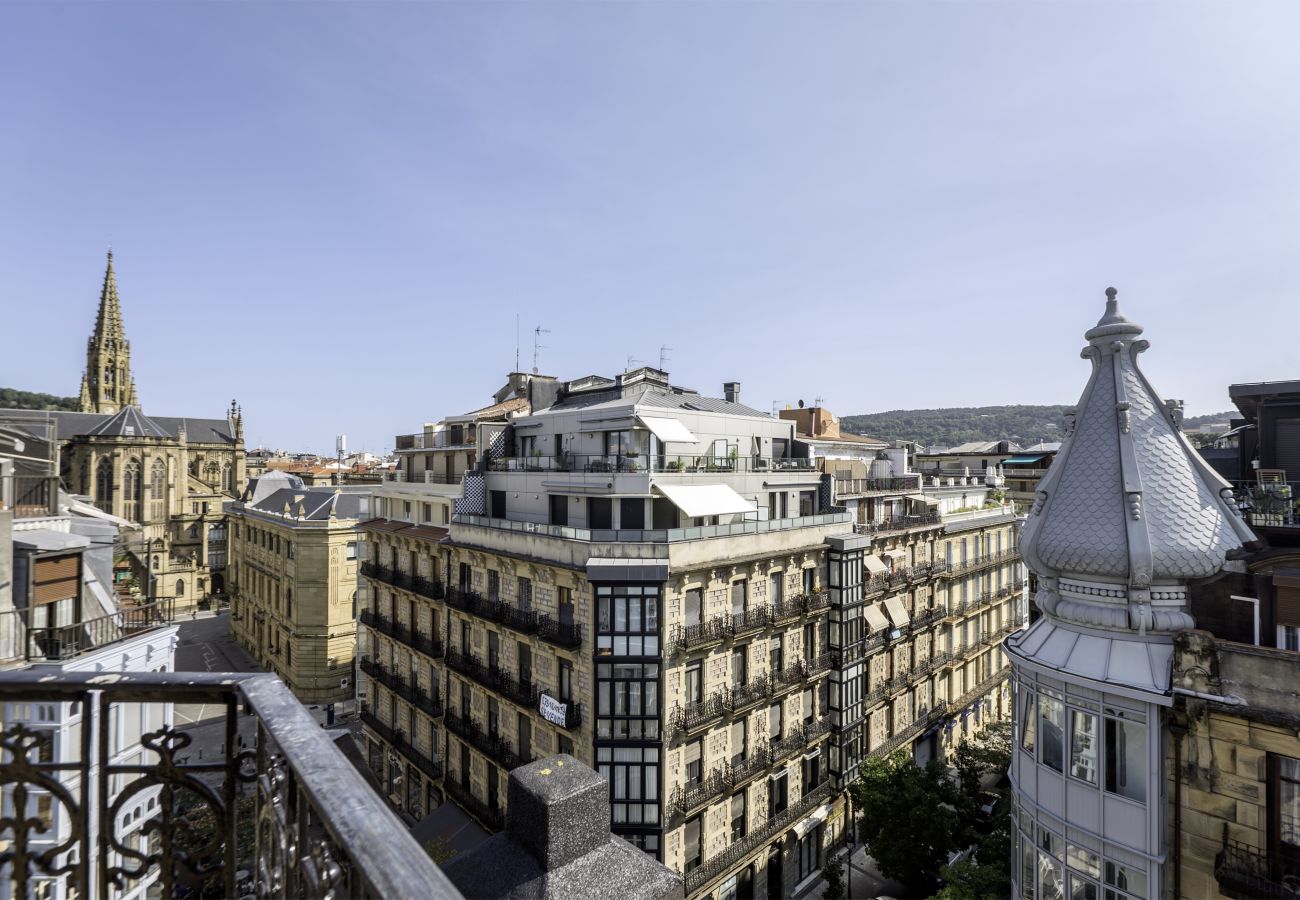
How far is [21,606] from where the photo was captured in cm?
1525

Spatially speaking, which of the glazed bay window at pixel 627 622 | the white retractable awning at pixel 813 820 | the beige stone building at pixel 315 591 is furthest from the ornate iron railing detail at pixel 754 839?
the beige stone building at pixel 315 591

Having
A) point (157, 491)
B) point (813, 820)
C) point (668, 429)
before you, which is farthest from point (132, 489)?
point (813, 820)

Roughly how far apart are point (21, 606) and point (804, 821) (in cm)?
2834

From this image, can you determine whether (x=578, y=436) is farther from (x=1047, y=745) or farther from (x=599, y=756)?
(x=1047, y=745)

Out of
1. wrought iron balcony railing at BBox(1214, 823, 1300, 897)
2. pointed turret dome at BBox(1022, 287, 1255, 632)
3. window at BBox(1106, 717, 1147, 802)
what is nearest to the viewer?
wrought iron balcony railing at BBox(1214, 823, 1300, 897)

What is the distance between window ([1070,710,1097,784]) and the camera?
11445 mm

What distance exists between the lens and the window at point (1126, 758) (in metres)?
11.0

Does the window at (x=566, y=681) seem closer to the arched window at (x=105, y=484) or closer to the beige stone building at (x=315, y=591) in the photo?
the beige stone building at (x=315, y=591)

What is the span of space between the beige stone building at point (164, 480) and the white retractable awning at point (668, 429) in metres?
61.6

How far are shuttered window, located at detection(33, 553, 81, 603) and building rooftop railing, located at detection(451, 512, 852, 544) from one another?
13224 millimetres

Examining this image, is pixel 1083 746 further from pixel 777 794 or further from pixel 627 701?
pixel 777 794

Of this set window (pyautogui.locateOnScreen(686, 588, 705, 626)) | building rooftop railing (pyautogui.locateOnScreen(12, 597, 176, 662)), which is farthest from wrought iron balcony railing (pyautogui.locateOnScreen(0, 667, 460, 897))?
window (pyautogui.locateOnScreen(686, 588, 705, 626))

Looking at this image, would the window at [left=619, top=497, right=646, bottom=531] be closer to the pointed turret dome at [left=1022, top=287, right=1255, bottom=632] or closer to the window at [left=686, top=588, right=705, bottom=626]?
the window at [left=686, top=588, right=705, bottom=626]

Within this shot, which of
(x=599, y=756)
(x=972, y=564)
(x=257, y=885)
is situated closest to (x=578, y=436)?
(x=599, y=756)
